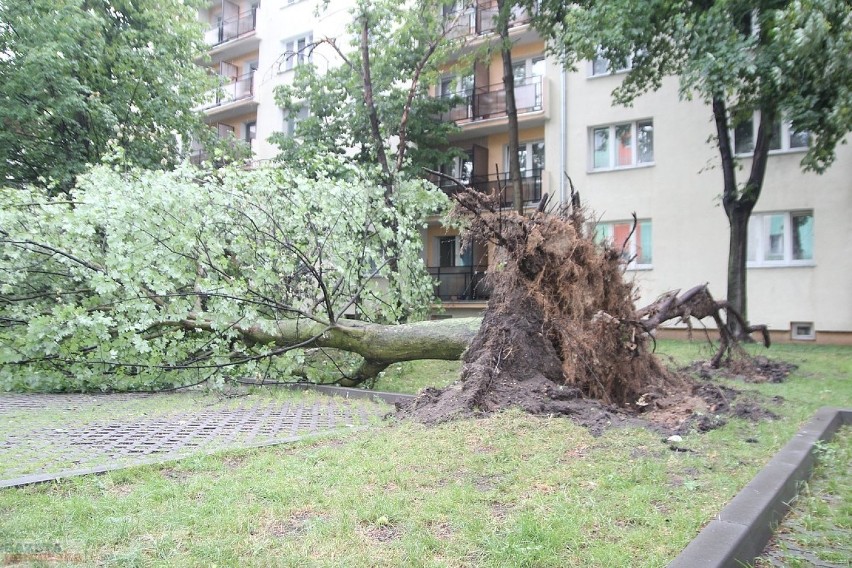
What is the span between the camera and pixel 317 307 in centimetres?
907

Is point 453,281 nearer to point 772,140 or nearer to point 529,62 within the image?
point 529,62

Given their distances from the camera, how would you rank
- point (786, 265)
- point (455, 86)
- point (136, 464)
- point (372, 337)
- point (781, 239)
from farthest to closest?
point (455, 86) → point (781, 239) → point (786, 265) → point (372, 337) → point (136, 464)

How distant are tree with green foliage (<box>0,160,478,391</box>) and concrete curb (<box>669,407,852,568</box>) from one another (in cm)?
407

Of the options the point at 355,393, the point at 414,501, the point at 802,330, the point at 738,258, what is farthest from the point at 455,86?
the point at 414,501

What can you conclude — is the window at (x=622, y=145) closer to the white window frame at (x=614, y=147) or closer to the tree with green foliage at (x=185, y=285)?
the white window frame at (x=614, y=147)

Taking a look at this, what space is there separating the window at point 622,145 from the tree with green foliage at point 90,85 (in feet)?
40.7

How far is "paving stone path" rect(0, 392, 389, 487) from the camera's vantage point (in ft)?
14.4

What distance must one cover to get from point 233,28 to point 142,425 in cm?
2789

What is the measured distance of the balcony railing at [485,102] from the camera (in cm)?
2012

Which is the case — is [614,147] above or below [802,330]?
above

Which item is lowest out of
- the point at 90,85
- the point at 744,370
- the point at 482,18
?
the point at 744,370

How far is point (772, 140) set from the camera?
15.6 m

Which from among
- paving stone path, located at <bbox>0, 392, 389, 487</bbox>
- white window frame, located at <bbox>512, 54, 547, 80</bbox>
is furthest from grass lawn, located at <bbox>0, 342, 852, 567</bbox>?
white window frame, located at <bbox>512, 54, 547, 80</bbox>

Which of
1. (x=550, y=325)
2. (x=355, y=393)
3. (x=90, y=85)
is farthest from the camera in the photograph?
(x=90, y=85)
